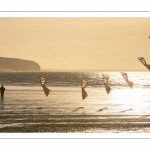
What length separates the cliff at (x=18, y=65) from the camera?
232 inches

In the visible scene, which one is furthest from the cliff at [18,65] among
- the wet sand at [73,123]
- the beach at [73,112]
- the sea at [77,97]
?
the wet sand at [73,123]

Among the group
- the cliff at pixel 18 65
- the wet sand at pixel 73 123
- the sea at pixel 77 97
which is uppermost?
the cliff at pixel 18 65

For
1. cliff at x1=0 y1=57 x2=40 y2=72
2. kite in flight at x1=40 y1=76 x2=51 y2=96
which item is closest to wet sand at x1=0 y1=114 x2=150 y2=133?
kite in flight at x1=40 y1=76 x2=51 y2=96

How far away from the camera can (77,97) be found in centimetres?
595

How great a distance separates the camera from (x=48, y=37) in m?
5.97

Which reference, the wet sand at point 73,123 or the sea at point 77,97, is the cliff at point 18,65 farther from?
the wet sand at point 73,123

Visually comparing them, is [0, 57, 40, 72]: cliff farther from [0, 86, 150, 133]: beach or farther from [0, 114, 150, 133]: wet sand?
[0, 114, 150, 133]: wet sand

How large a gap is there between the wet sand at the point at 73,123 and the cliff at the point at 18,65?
1.53 feet

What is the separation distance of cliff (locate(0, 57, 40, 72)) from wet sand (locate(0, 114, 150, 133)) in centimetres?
47

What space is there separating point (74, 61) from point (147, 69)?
0.73m

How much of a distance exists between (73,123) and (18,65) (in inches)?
31.1

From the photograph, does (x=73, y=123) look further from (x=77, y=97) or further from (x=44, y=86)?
(x=44, y=86)
